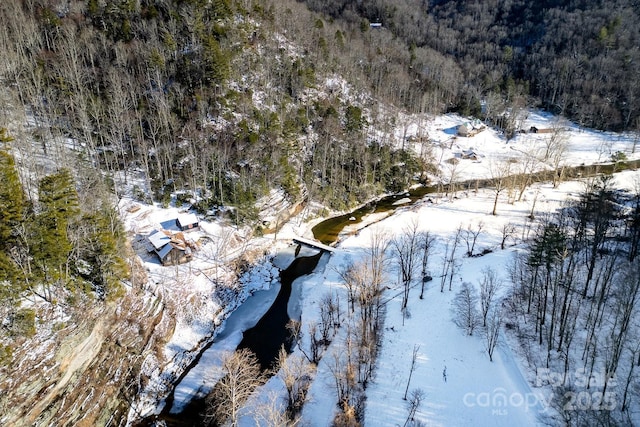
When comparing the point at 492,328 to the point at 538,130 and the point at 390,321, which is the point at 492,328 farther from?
the point at 538,130

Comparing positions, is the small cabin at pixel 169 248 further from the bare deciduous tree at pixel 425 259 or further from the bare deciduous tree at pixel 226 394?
the bare deciduous tree at pixel 425 259

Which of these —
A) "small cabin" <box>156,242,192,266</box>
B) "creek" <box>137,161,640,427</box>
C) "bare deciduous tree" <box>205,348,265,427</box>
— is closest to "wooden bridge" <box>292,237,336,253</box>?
"creek" <box>137,161,640,427</box>

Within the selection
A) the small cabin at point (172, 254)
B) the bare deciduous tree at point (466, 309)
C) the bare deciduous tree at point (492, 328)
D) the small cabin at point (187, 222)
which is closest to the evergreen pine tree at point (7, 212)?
the small cabin at point (172, 254)

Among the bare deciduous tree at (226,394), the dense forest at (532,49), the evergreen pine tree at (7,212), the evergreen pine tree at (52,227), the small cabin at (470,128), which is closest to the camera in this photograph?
the evergreen pine tree at (7,212)

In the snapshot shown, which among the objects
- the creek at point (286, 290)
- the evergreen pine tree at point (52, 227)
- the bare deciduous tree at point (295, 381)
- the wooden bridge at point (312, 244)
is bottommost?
the creek at point (286, 290)

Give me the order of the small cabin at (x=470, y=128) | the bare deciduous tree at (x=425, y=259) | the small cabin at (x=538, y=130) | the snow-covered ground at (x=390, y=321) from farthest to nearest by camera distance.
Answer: the small cabin at (x=538, y=130), the small cabin at (x=470, y=128), the bare deciduous tree at (x=425, y=259), the snow-covered ground at (x=390, y=321)

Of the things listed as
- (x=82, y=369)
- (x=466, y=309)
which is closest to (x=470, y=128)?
(x=466, y=309)

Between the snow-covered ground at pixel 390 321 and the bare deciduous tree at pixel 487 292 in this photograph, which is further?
the bare deciduous tree at pixel 487 292
